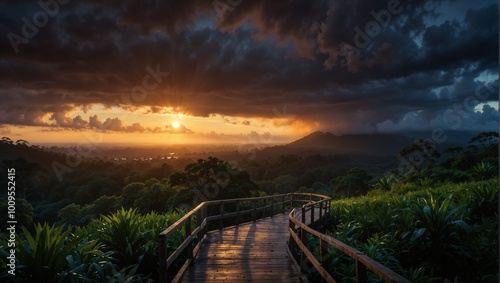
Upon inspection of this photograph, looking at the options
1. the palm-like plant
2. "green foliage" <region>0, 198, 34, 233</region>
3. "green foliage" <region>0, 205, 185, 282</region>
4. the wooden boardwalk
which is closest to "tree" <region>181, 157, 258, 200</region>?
the palm-like plant

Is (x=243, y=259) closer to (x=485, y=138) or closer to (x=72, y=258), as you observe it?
(x=72, y=258)

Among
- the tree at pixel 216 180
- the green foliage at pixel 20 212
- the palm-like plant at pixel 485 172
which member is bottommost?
the green foliage at pixel 20 212

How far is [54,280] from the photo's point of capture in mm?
5363

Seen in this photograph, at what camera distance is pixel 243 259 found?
8125 mm

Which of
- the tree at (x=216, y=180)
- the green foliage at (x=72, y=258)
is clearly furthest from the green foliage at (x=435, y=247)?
the tree at (x=216, y=180)

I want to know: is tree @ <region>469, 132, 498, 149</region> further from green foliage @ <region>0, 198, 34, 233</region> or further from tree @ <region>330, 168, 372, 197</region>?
green foliage @ <region>0, 198, 34, 233</region>

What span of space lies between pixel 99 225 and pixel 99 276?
139 inches

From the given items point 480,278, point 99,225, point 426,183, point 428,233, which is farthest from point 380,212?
point 426,183

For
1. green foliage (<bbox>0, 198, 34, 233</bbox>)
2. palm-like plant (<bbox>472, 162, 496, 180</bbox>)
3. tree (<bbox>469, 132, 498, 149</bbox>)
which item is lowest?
green foliage (<bbox>0, 198, 34, 233</bbox>)

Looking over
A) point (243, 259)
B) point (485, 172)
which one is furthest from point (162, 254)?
point (485, 172)

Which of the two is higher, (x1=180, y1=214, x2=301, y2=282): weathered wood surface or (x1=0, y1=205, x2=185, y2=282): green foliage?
(x1=0, y1=205, x2=185, y2=282): green foliage

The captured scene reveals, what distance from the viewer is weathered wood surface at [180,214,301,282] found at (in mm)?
6691

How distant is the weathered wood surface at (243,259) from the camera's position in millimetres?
6691

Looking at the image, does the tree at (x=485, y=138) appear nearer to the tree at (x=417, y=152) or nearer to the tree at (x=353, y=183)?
the tree at (x=417, y=152)
